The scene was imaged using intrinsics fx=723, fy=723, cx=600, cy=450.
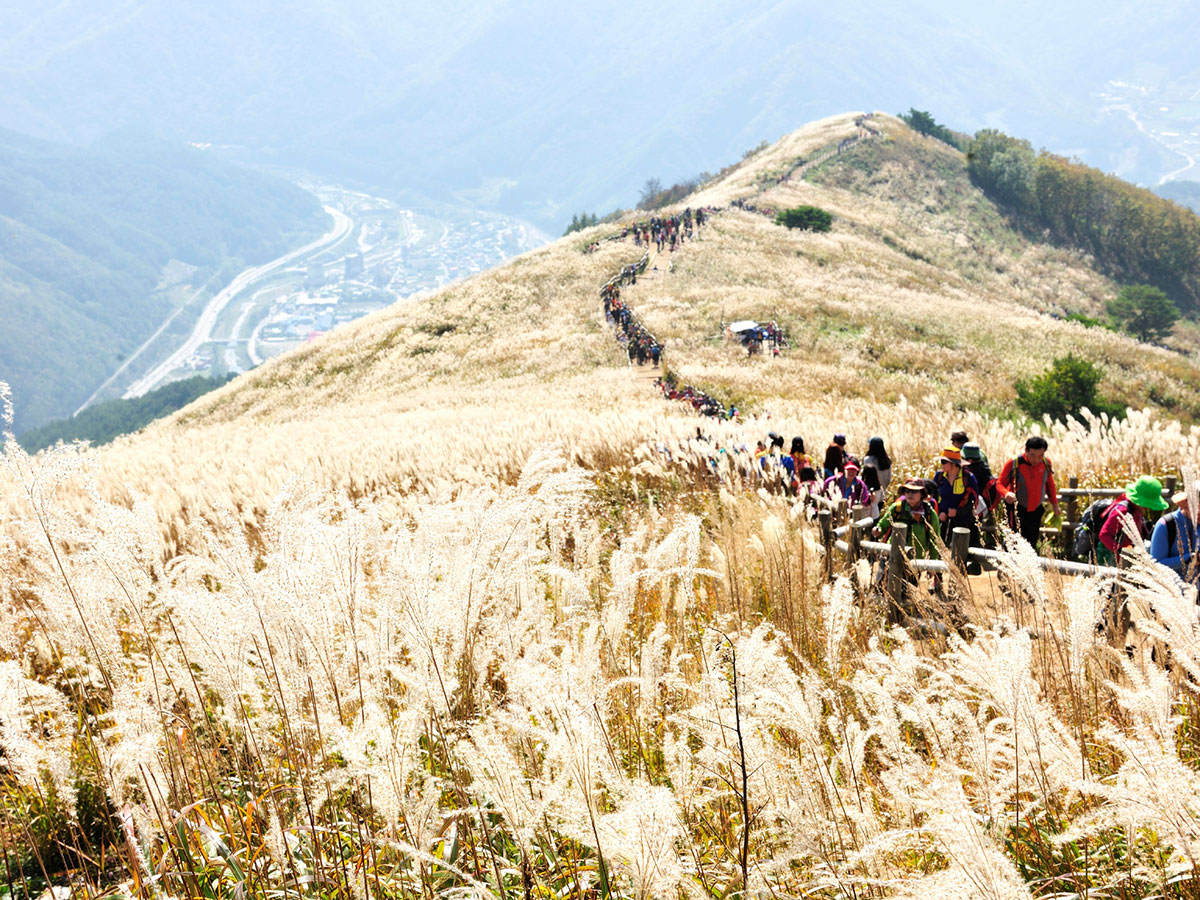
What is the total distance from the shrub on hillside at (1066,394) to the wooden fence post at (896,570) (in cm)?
1965

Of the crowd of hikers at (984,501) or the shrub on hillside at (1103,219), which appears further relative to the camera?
the shrub on hillside at (1103,219)

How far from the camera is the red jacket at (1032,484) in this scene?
6.06 meters

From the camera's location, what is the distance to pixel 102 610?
7.88 feet

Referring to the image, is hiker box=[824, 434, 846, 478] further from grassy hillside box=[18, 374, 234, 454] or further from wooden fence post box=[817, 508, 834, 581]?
grassy hillside box=[18, 374, 234, 454]

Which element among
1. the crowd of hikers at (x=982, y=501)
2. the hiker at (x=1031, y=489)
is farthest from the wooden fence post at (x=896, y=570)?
the hiker at (x=1031, y=489)

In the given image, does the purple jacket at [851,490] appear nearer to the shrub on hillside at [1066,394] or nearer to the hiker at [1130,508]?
the hiker at [1130,508]

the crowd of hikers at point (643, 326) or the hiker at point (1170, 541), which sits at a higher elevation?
the crowd of hikers at point (643, 326)

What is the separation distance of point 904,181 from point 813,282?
4217 cm

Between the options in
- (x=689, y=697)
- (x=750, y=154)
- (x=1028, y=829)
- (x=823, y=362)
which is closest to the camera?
(x=1028, y=829)

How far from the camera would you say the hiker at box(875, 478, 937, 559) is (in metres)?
5.25

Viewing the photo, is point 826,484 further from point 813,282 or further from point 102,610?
point 813,282

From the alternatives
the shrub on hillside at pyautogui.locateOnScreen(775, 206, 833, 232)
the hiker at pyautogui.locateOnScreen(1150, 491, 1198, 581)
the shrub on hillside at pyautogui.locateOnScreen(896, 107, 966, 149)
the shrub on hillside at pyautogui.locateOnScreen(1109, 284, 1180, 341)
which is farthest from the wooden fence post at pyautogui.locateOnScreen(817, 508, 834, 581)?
the shrub on hillside at pyautogui.locateOnScreen(896, 107, 966, 149)

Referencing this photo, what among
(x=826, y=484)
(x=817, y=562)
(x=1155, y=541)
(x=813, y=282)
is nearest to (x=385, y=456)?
(x=826, y=484)

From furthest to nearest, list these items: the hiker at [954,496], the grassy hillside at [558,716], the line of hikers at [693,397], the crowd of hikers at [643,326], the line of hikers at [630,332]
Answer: the line of hikers at [630,332] < the crowd of hikers at [643,326] < the line of hikers at [693,397] < the hiker at [954,496] < the grassy hillside at [558,716]
